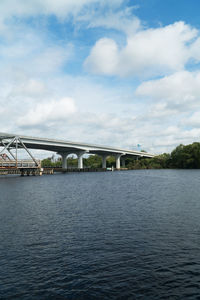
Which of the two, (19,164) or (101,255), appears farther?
(19,164)

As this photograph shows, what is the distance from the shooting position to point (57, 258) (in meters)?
16.2

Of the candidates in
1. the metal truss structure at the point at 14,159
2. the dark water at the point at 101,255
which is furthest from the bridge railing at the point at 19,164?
the dark water at the point at 101,255

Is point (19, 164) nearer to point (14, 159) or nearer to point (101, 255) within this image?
point (14, 159)

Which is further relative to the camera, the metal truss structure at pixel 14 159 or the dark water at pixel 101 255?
the metal truss structure at pixel 14 159

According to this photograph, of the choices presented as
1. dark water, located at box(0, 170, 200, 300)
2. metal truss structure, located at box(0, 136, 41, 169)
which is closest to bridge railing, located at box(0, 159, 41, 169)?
metal truss structure, located at box(0, 136, 41, 169)

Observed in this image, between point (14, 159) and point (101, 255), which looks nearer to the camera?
point (101, 255)

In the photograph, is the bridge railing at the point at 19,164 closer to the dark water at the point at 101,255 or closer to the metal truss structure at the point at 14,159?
the metal truss structure at the point at 14,159

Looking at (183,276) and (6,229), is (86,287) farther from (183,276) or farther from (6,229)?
(6,229)

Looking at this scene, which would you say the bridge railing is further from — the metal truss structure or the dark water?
A: the dark water

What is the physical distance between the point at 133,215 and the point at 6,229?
13471mm

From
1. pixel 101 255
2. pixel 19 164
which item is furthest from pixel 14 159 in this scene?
pixel 101 255

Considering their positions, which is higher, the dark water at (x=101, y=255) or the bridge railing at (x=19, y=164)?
the bridge railing at (x=19, y=164)

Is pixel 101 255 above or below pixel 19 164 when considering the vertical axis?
below

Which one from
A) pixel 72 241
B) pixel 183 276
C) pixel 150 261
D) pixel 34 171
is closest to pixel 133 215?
pixel 72 241
